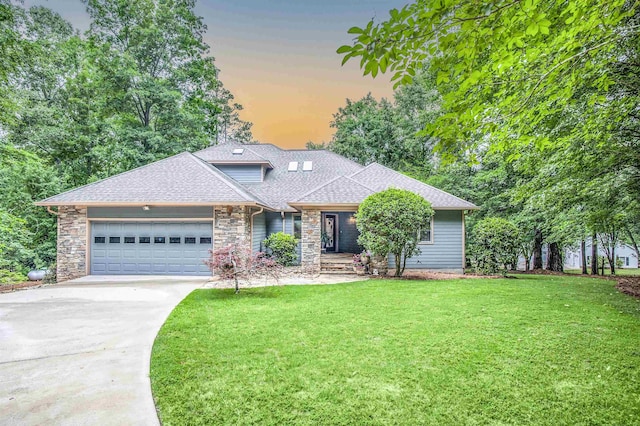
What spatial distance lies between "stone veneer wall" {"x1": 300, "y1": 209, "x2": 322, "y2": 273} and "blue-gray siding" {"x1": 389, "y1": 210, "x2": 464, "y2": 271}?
10.1 ft

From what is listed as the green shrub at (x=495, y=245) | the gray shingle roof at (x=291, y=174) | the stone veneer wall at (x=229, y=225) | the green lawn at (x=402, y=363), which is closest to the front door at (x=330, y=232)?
the gray shingle roof at (x=291, y=174)

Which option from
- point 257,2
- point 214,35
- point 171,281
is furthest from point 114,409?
point 214,35

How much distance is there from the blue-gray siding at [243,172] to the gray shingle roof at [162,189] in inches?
105

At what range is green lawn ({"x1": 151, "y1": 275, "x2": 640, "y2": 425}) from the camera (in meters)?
2.81

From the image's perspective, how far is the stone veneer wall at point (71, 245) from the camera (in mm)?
10672

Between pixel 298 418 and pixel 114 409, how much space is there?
68.1 inches

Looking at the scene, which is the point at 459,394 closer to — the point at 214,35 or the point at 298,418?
the point at 298,418

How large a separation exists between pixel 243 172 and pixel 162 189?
480cm

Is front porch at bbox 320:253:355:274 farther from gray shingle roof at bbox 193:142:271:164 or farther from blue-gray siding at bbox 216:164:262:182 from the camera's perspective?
gray shingle roof at bbox 193:142:271:164

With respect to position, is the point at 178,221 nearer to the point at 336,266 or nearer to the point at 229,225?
the point at 229,225

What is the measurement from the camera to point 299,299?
23.6 ft

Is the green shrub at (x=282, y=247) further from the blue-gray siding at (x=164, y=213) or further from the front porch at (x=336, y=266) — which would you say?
the blue-gray siding at (x=164, y=213)

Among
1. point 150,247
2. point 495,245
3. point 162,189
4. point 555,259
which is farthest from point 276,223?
point 555,259

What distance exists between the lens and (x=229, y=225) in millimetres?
10727
